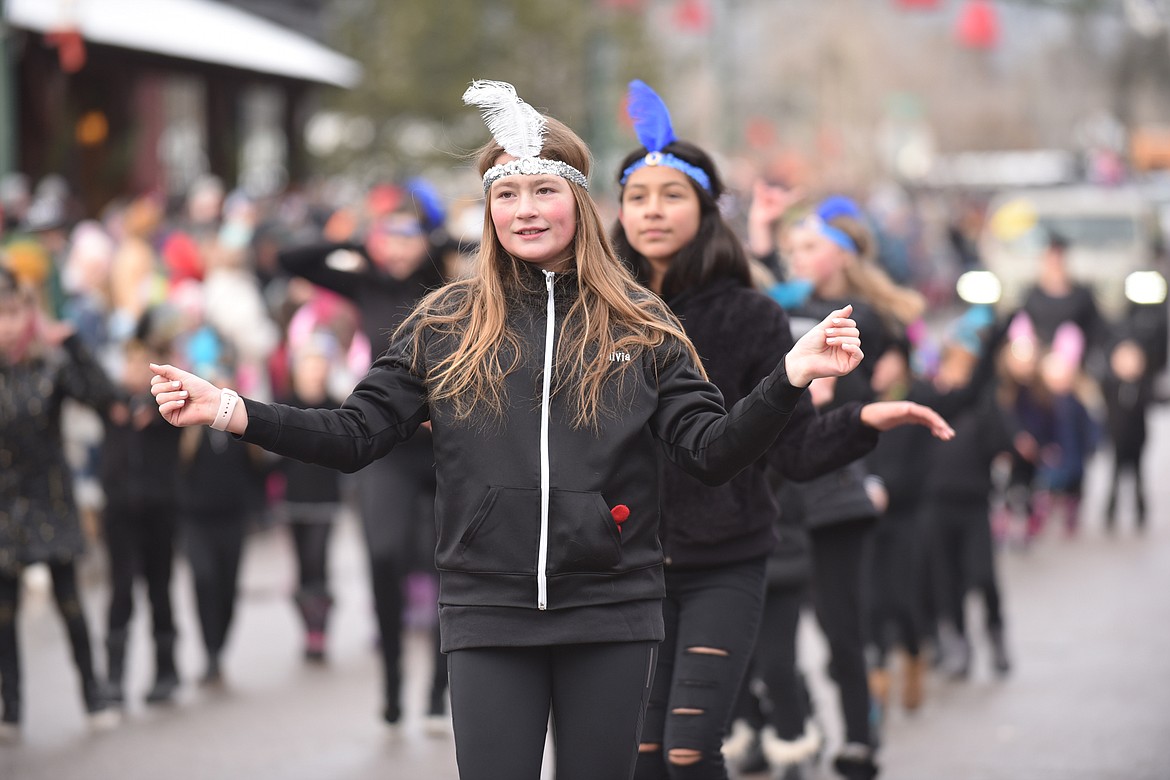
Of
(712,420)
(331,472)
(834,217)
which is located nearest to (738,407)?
(712,420)

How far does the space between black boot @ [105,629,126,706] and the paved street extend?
14 centimetres

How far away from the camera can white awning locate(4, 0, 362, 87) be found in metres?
17.2

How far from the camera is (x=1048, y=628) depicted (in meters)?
10.0

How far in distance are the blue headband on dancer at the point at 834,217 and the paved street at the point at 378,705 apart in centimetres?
206

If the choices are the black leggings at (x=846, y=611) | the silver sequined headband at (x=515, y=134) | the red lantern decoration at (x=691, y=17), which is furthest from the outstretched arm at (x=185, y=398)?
the red lantern decoration at (x=691, y=17)

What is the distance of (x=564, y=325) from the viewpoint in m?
4.10

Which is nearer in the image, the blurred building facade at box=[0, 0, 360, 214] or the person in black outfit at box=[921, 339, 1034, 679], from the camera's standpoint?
the person in black outfit at box=[921, 339, 1034, 679]

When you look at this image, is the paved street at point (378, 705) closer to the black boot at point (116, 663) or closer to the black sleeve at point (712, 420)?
the black boot at point (116, 663)

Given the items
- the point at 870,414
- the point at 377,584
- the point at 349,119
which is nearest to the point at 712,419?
the point at 870,414

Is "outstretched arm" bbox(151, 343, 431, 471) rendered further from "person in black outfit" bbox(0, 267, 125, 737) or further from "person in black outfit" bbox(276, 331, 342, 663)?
"person in black outfit" bbox(276, 331, 342, 663)

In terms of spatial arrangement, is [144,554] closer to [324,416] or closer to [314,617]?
[314,617]

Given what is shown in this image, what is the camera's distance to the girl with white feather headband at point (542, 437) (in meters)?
3.91

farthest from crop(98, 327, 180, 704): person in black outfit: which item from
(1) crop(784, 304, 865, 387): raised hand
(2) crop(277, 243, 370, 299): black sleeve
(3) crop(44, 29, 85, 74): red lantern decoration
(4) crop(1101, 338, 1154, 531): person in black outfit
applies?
(3) crop(44, 29, 85, 74): red lantern decoration

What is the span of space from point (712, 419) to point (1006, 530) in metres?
9.85
